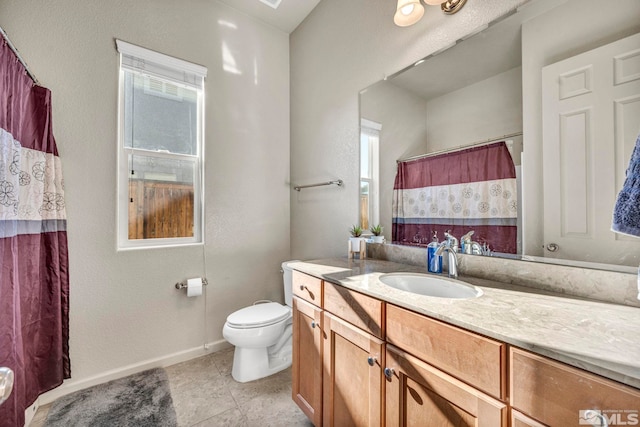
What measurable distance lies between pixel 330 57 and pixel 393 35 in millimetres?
648

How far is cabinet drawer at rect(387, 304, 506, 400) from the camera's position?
0.69m

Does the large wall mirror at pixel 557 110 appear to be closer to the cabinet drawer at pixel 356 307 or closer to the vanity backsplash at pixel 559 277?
the vanity backsplash at pixel 559 277

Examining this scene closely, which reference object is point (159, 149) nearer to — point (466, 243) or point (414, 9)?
point (414, 9)

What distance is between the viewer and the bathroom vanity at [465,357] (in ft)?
1.88

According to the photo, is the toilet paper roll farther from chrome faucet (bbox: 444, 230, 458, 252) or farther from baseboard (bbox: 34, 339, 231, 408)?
chrome faucet (bbox: 444, 230, 458, 252)

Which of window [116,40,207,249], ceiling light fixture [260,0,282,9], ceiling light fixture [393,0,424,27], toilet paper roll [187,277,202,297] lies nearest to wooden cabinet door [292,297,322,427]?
toilet paper roll [187,277,202,297]

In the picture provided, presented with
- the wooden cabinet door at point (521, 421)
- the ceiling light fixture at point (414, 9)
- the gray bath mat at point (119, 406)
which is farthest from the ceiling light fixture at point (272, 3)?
the gray bath mat at point (119, 406)

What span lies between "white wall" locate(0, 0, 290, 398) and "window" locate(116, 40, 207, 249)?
8cm

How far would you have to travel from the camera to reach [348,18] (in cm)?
203

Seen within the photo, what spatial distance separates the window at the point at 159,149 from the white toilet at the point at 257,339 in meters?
0.82

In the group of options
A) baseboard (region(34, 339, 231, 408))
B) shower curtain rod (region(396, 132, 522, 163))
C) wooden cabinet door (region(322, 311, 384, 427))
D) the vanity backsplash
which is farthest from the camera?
baseboard (region(34, 339, 231, 408))

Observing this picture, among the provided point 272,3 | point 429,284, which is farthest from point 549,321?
point 272,3

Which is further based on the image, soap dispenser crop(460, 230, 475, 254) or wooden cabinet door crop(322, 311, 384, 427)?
soap dispenser crop(460, 230, 475, 254)

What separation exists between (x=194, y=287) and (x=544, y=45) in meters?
2.47
